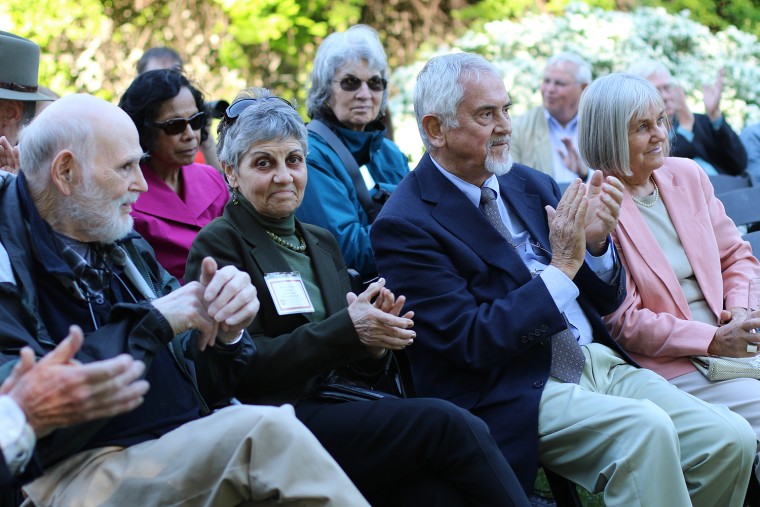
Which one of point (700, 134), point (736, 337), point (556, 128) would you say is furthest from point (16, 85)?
point (700, 134)

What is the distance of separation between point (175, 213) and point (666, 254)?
2.11 meters

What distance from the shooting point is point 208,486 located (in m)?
2.78

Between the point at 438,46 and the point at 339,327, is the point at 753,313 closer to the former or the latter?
the point at 339,327

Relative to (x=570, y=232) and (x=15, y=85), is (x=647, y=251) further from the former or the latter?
(x=15, y=85)

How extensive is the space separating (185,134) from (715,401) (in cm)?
252

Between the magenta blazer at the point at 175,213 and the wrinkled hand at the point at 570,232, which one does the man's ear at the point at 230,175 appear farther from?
the wrinkled hand at the point at 570,232

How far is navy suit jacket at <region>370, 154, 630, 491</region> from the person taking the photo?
3.60m

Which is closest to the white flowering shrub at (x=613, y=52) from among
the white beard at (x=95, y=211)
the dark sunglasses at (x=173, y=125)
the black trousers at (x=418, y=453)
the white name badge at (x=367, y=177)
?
the white name badge at (x=367, y=177)

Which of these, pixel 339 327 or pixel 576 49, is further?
pixel 576 49

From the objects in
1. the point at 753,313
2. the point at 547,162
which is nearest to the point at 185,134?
the point at 753,313

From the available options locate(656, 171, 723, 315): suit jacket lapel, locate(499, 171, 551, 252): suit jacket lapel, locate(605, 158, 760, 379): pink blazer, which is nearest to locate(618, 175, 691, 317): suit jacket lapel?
locate(605, 158, 760, 379): pink blazer

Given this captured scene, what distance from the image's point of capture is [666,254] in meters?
4.32

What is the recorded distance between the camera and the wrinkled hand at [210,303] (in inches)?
115

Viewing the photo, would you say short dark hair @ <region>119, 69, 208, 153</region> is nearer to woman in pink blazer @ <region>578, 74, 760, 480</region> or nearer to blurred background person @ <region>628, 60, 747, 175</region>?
woman in pink blazer @ <region>578, 74, 760, 480</region>
